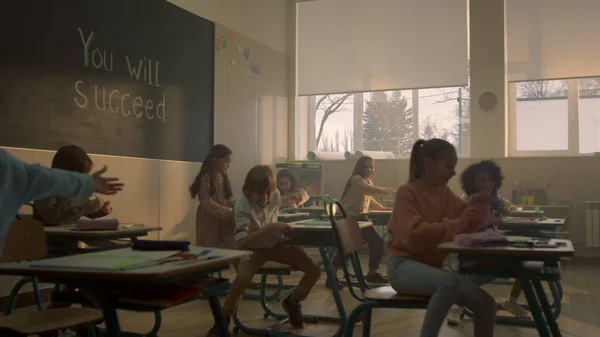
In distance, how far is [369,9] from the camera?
772 cm

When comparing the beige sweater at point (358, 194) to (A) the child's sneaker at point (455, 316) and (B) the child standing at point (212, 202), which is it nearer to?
(B) the child standing at point (212, 202)

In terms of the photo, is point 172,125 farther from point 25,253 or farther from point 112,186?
point 112,186

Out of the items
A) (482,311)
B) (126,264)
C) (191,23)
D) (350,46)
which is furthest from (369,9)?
(126,264)

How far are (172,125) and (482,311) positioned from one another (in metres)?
4.03

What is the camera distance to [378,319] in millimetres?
3568

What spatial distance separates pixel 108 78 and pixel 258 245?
245cm

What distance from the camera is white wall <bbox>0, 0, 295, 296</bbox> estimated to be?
4.78 m

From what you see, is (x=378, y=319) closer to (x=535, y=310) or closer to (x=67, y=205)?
(x=535, y=310)

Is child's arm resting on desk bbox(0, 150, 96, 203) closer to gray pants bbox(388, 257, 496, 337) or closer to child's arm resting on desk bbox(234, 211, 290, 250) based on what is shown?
gray pants bbox(388, 257, 496, 337)

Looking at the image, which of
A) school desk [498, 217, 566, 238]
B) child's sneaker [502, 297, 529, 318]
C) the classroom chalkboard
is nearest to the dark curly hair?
school desk [498, 217, 566, 238]

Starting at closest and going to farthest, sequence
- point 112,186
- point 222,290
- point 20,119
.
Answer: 1. point 112,186
2. point 222,290
3. point 20,119

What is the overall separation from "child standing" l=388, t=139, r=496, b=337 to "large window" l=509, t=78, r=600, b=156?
16.2ft

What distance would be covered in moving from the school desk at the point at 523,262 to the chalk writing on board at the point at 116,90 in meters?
3.31

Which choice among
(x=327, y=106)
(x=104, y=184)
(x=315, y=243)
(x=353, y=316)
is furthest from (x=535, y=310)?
(x=327, y=106)
